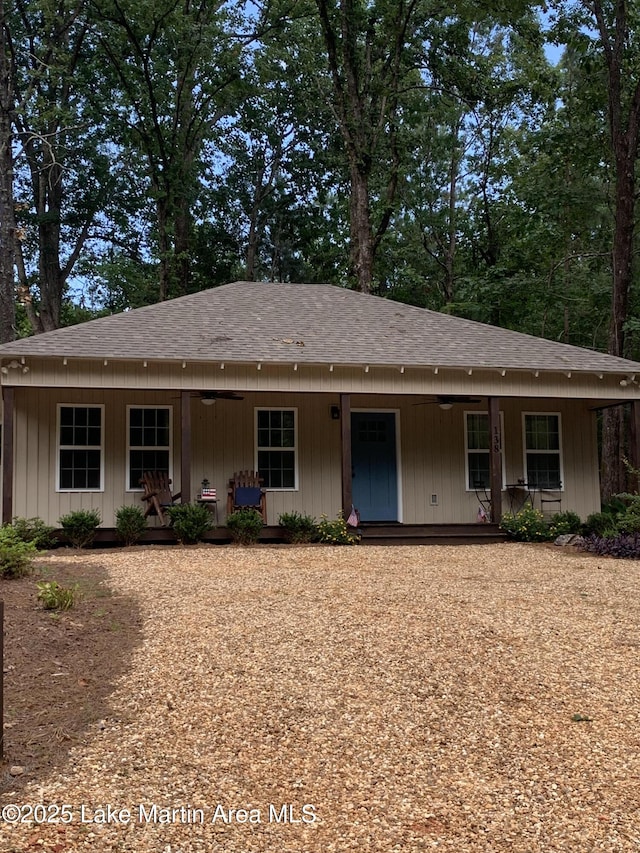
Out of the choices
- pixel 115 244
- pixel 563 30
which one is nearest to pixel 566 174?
pixel 563 30

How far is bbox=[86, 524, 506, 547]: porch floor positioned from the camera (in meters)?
11.1

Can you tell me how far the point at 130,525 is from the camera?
10758 mm

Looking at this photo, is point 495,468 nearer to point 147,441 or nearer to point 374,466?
point 374,466

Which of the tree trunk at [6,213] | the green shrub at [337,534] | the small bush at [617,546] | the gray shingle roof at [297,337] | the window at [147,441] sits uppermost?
the tree trunk at [6,213]

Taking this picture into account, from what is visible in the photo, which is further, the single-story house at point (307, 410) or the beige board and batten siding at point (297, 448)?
the beige board and batten siding at point (297, 448)

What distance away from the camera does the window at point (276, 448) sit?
41.5 feet

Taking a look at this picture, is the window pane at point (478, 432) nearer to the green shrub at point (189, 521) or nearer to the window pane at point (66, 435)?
the green shrub at point (189, 521)

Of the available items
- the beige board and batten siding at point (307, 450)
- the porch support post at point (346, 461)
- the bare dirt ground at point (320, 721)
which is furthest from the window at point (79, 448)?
the bare dirt ground at point (320, 721)

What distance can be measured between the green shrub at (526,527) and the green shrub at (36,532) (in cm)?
675

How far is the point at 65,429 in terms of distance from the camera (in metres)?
11.9

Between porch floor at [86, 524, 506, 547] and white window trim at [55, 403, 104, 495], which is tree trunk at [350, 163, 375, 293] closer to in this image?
porch floor at [86, 524, 506, 547]

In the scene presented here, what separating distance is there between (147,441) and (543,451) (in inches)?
274

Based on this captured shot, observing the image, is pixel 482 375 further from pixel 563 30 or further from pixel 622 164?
pixel 563 30

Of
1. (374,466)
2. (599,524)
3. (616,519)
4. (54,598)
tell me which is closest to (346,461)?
(374,466)
